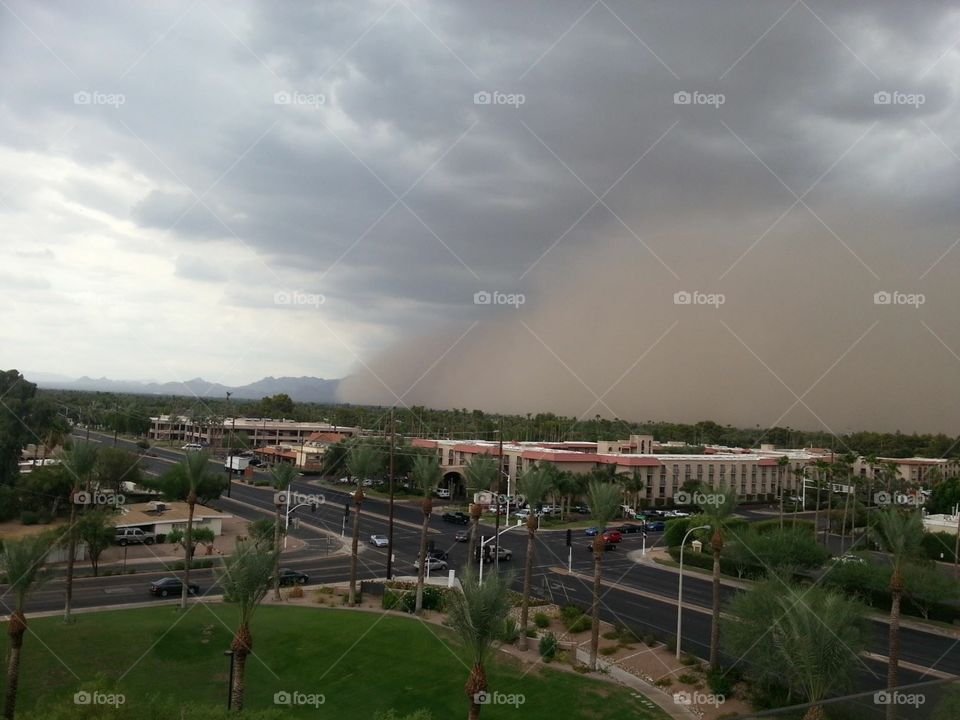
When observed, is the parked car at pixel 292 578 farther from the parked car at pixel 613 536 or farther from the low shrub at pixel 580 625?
the parked car at pixel 613 536

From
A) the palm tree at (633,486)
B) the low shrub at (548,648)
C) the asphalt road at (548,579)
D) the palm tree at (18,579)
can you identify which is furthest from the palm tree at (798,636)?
the palm tree at (633,486)

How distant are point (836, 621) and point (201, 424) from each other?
403 feet

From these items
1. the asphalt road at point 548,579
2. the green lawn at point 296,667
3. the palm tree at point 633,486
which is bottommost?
the asphalt road at point 548,579

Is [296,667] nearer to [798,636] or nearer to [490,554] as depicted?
[798,636]

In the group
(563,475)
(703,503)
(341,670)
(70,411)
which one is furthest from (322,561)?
(70,411)

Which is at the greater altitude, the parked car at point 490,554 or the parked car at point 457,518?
the parked car at point 490,554

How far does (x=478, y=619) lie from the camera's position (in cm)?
1830

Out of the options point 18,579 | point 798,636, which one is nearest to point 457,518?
point 18,579

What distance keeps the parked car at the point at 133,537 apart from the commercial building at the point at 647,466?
31.4 meters

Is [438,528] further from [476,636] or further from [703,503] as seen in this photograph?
[476,636]

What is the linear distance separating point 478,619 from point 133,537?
3749cm

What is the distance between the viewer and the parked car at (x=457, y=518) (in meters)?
61.1

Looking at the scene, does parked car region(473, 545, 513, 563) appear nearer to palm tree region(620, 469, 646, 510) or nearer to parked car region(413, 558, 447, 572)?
parked car region(413, 558, 447, 572)

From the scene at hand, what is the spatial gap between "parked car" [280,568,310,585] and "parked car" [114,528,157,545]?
1432 centimetres
